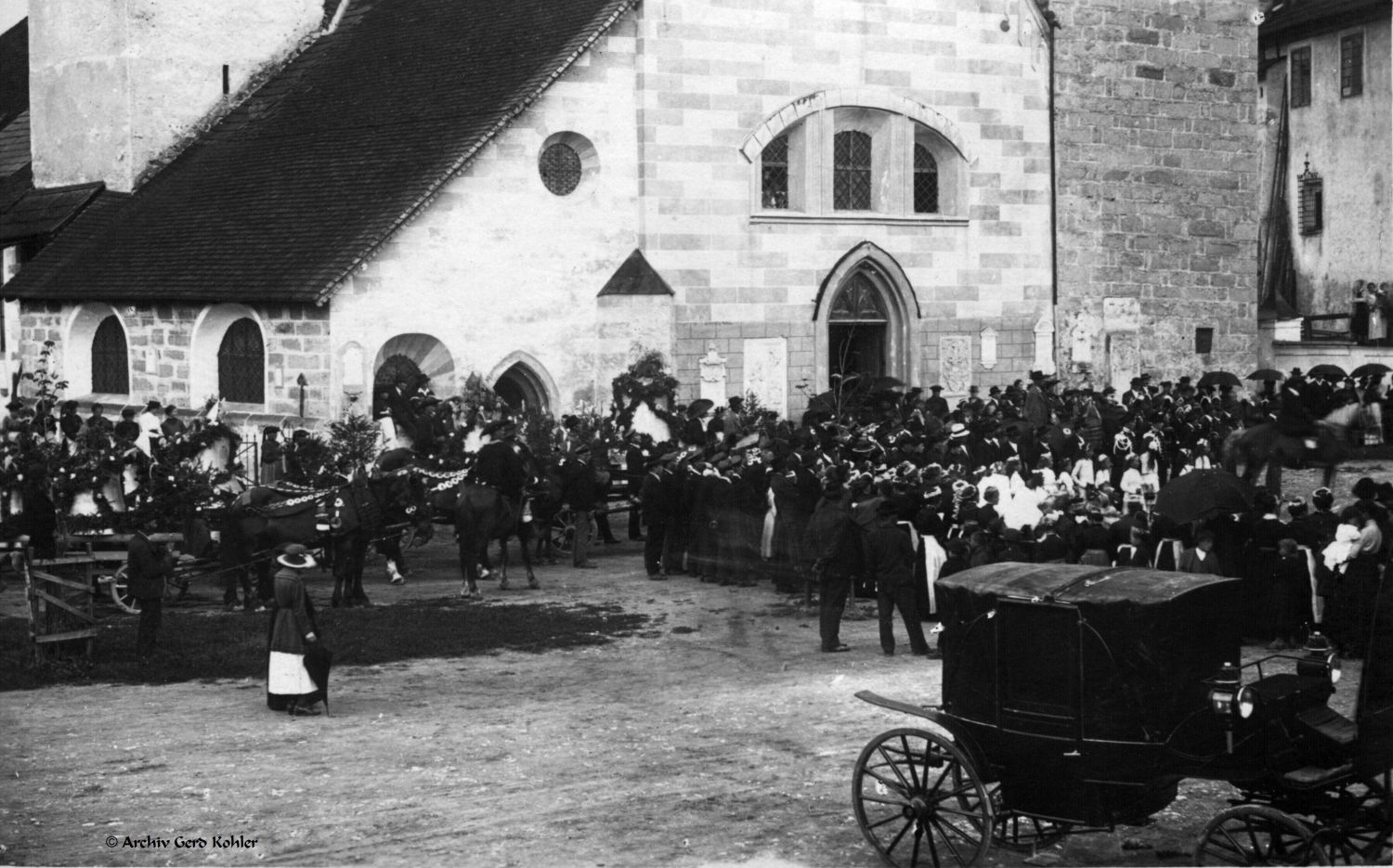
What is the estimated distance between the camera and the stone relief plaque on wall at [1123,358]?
3381 centimetres

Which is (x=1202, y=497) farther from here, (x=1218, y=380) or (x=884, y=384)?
(x=1218, y=380)

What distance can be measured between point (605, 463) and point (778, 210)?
8.80 metres

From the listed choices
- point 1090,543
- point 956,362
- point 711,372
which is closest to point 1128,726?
→ point 1090,543

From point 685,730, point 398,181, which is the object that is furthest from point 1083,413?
point 685,730

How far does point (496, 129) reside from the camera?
27.3 meters

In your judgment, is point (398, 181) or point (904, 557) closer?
point (904, 557)

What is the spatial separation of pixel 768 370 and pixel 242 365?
28.1ft

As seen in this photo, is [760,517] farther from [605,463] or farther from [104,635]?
[104,635]

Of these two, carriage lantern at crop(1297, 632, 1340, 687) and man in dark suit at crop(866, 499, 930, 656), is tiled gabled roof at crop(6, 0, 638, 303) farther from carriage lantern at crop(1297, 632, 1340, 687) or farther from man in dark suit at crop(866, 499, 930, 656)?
carriage lantern at crop(1297, 632, 1340, 687)

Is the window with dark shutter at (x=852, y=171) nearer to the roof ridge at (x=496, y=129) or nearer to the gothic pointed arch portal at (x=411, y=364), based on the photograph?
the roof ridge at (x=496, y=129)

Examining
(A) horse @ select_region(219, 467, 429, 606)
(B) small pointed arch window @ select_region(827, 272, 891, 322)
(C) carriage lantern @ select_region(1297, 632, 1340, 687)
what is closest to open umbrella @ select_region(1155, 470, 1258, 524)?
(C) carriage lantern @ select_region(1297, 632, 1340, 687)

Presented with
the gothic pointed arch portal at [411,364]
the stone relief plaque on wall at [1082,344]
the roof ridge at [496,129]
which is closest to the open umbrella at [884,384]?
the stone relief plaque on wall at [1082,344]

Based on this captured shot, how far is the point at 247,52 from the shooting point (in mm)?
34406

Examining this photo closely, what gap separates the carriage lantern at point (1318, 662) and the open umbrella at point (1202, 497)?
19.9 feet
